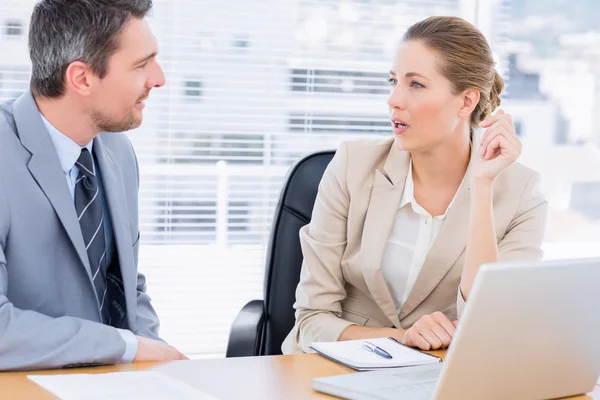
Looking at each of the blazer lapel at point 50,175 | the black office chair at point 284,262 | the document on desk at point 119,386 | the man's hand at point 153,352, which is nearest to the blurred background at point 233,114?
the black office chair at point 284,262

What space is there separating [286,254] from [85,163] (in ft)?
1.90

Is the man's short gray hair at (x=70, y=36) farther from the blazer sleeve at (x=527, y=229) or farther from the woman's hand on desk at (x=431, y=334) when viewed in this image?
the blazer sleeve at (x=527, y=229)

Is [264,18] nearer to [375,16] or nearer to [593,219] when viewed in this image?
[375,16]

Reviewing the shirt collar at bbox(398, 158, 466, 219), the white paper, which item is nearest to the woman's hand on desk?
the white paper

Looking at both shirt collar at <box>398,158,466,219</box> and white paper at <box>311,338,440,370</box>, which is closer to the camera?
white paper at <box>311,338,440,370</box>

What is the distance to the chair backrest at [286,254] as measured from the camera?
6.79 feet

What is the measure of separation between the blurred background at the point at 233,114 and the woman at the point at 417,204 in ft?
5.57

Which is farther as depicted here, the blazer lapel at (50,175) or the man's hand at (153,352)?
the blazer lapel at (50,175)

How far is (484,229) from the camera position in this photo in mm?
1889

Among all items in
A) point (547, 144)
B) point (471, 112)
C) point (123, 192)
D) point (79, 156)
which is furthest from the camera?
point (547, 144)

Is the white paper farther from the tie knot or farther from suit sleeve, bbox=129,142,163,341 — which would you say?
the tie knot

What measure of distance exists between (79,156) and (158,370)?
60 centimetres

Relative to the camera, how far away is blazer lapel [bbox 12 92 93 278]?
5.31ft

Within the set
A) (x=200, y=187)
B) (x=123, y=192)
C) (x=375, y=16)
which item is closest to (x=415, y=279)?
(x=123, y=192)
